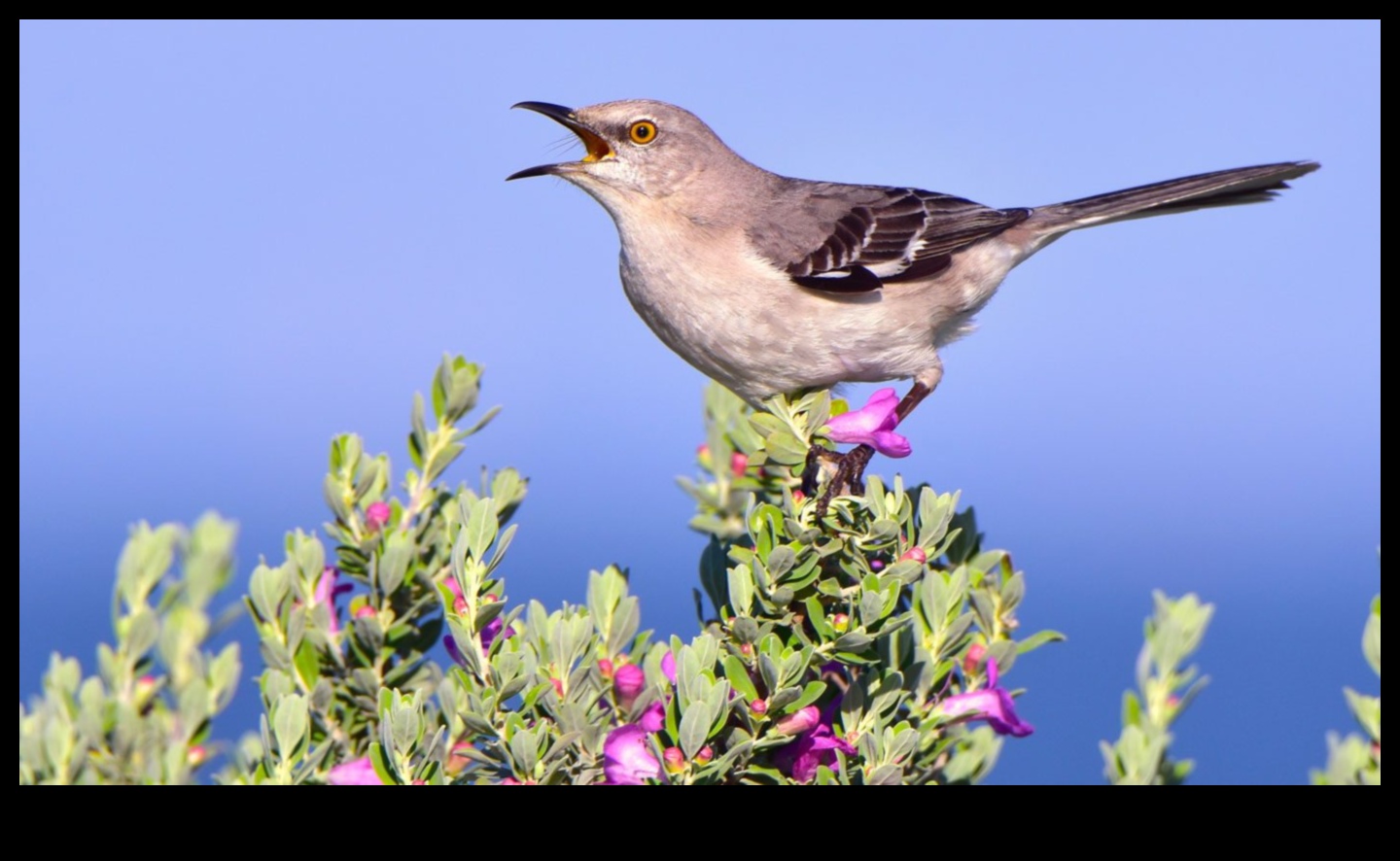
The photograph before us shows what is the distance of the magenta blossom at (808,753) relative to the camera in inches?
108

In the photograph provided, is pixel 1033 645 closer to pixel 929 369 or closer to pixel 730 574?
pixel 730 574

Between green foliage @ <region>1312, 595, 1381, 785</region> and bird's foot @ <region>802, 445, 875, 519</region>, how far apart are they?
4.24 ft

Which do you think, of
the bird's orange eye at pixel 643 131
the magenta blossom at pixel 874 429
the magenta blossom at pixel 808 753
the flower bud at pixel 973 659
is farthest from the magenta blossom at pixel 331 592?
the bird's orange eye at pixel 643 131

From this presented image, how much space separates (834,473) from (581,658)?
834mm

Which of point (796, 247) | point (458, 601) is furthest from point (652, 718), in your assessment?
point (796, 247)

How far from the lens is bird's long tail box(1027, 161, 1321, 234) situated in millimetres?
5336

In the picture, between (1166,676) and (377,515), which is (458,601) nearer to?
(377,515)

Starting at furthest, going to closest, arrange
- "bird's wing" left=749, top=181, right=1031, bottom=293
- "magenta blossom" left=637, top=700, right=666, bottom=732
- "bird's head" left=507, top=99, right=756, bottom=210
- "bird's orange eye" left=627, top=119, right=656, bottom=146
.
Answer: "bird's orange eye" left=627, top=119, right=656, bottom=146, "bird's head" left=507, top=99, right=756, bottom=210, "bird's wing" left=749, top=181, right=1031, bottom=293, "magenta blossom" left=637, top=700, right=666, bottom=732

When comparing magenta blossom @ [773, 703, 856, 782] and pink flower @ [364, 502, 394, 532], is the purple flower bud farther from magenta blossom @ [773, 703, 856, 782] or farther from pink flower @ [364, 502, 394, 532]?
pink flower @ [364, 502, 394, 532]

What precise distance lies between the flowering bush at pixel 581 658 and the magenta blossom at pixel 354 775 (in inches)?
0.4

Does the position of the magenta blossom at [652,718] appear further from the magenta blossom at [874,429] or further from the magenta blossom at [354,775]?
the magenta blossom at [874,429]

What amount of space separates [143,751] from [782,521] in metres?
1.83

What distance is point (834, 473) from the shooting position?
3.18 meters

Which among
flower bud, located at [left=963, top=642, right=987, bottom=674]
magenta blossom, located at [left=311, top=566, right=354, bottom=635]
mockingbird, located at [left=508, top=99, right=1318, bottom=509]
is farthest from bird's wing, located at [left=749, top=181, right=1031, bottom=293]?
magenta blossom, located at [left=311, top=566, right=354, bottom=635]
